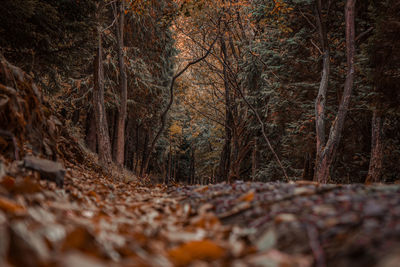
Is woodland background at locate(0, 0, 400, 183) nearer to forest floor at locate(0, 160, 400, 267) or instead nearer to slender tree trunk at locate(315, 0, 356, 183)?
slender tree trunk at locate(315, 0, 356, 183)

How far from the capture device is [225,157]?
31.8 feet

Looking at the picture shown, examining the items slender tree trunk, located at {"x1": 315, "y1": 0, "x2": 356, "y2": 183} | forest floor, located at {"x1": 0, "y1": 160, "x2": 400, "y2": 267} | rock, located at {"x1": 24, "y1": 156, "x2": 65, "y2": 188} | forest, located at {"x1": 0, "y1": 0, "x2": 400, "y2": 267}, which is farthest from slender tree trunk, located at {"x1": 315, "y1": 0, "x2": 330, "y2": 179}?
rock, located at {"x1": 24, "y1": 156, "x2": 65, "y2": 188}

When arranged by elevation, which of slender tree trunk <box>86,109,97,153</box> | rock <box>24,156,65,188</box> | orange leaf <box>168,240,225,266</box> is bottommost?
orange leaf <box>168,240,225,266</box>

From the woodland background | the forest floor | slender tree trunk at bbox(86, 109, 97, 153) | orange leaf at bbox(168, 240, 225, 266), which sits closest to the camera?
the forest floor

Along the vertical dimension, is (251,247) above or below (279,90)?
below

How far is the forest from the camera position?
106cm

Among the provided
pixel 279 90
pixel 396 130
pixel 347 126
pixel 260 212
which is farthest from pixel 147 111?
pixel 260 212

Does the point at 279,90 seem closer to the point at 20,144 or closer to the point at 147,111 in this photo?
the point at 147,111

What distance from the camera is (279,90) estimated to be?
7961 mm

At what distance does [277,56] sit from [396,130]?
3.52 meters

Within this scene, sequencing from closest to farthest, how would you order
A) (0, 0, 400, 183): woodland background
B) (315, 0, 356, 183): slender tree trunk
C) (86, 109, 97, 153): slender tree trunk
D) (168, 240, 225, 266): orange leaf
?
(168, 240, 225, 266): orange leaf
(0, 0, 400, 183): woodland background
(315, 0, 356, 183): slender tree trunk
(86, 109, 97, 153): slender tree trunk

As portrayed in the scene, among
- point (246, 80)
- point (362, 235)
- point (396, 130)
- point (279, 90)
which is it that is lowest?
point (362, 235)

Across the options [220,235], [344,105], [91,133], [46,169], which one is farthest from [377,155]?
[91,133]

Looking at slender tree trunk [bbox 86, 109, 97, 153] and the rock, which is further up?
slender tree trunk [bbox 86, 109, 97, 153]
